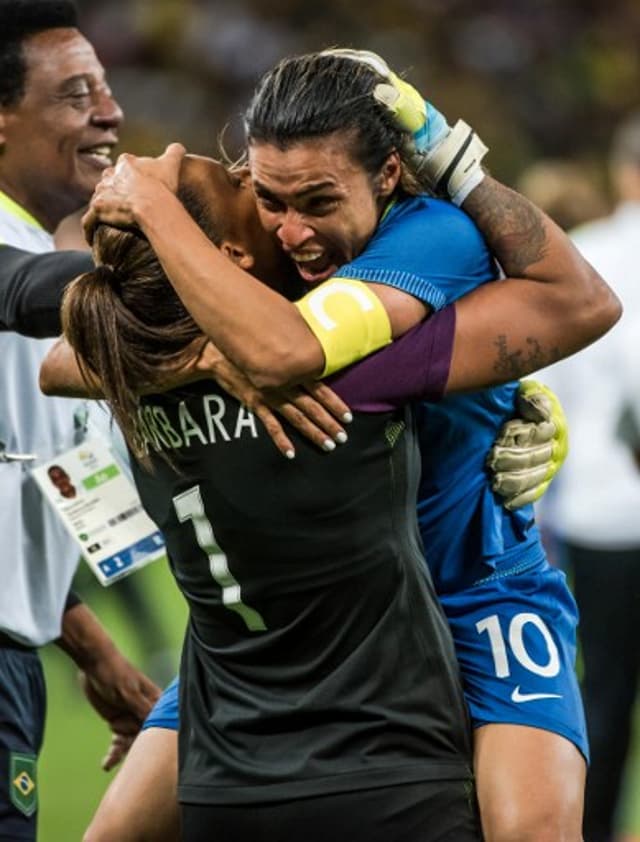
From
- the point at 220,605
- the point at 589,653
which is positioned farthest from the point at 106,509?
the point at 589,653

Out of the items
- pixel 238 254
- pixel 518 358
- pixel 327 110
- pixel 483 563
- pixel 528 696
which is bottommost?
pixel 528 696

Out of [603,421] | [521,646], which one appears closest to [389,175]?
[521,646]

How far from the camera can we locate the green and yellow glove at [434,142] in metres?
3.24

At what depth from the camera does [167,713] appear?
3566 mm

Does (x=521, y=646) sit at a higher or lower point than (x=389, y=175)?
lower

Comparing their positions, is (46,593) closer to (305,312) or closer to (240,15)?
(305,312)

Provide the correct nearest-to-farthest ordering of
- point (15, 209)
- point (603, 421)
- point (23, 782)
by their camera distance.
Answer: point (23, 782) → point (15, 209) → point (603, 421)

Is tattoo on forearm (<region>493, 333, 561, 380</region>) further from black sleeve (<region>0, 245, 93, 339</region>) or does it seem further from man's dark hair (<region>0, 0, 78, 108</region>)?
man's dark hair (<region>0, 0, 78, 108</region>)

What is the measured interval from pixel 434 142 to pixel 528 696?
40.4 inches

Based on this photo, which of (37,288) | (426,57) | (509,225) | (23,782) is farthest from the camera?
(426,57)

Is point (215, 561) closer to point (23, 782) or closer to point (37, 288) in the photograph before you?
point (37, 288)

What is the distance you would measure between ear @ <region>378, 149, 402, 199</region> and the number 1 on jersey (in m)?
0.66

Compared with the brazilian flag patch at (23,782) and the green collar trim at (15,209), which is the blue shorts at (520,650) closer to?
the brazilian flag patch at (23,782)

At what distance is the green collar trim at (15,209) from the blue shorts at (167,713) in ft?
3.87
